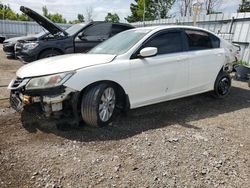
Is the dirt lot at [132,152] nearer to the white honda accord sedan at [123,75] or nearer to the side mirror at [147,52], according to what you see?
the white honda accord sedan at [123,75]

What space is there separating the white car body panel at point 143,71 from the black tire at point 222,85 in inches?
8.9

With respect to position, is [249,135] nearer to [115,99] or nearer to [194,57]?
[194,57]

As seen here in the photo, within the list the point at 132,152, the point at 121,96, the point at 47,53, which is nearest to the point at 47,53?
A: the point at 47,53

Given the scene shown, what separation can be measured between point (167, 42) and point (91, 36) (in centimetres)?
419

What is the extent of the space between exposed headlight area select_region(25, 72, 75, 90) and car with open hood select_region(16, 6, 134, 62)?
178 inches

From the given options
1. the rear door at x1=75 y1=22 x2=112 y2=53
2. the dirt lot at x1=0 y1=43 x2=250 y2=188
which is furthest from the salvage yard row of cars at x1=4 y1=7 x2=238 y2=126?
the rear door at x1=75 y1=22 x2=112 y2=53

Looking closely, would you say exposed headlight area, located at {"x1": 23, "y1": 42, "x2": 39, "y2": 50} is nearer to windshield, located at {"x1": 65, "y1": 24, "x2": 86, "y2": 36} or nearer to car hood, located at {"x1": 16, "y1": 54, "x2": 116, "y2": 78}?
windshield, located at {"x1": 65, "y1": 24, "x2": 86, "y2": 36}

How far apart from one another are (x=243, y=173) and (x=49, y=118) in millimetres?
2836

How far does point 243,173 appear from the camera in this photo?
297cm

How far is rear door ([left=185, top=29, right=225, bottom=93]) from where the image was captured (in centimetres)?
518

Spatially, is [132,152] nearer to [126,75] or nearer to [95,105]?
[95,105]

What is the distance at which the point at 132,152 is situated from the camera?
11.1 ft

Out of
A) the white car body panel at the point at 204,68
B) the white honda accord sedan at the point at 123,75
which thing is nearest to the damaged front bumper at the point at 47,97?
the white honda accord sedan at the point at 123,75

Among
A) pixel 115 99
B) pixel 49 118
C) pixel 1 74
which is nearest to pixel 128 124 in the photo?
pixel 115 99
